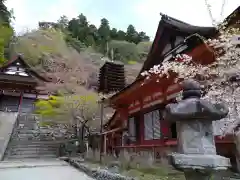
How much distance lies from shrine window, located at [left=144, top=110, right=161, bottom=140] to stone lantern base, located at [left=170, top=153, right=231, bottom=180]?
7278 millimetres

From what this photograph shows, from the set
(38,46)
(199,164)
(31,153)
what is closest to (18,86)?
(38,46)

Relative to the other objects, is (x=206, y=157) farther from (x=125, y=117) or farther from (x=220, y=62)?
(x=125, y=117)

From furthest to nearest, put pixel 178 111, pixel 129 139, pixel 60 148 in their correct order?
pixel 60 148 < pixel 129 139 < pixel 178 111

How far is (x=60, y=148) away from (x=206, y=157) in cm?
1521

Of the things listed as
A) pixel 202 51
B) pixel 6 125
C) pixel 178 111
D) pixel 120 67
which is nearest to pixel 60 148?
pixel 6 125

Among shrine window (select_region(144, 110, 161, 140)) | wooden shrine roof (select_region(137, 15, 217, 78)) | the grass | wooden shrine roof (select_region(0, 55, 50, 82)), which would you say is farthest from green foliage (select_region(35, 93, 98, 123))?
wooden shrine roof (select_region(0, 55, 50, 82))

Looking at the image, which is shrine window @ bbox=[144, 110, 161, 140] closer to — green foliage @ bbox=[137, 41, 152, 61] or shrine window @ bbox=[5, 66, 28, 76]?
shrine window @ bbox=[5, 66, 28, 76]

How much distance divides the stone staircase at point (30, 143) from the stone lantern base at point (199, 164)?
546 inches

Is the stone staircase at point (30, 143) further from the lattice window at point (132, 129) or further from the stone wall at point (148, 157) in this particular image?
the stone wall at point (148, 157)

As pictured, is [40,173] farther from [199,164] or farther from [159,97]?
[199,164]

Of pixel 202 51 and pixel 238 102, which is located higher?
pixel 202 51

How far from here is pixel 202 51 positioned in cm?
641

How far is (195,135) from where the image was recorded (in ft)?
11.0

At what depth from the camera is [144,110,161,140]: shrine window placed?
10562mm
